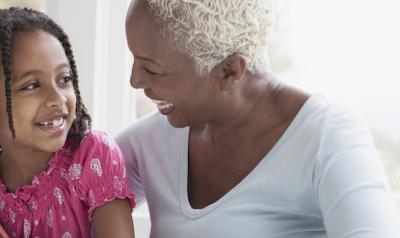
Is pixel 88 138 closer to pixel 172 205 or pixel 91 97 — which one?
pixel 172 205

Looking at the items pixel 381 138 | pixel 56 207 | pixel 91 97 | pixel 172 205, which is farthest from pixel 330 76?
pixel 56 207

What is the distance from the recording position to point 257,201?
1.46 metres

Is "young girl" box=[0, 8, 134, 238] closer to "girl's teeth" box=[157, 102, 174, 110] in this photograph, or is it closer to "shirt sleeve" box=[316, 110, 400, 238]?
"girl's teeth" box=[157, 102, 174, 110]

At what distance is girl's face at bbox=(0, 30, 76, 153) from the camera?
1500 millimetres

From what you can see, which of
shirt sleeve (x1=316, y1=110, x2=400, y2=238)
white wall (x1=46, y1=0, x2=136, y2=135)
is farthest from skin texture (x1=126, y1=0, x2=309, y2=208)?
white wall (x1=46, y1=0, x2=136, y2=135)

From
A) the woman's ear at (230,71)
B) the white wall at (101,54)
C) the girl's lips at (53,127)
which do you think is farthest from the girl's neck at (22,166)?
the white wall at (101,54)

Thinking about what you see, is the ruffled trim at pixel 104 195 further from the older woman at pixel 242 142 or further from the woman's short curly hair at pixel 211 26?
the woman's short curly hair at pixel 211 26

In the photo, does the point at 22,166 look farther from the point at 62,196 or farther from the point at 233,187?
the point at 233,187

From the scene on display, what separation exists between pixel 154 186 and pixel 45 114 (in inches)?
12.1

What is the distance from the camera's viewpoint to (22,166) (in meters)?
1.63

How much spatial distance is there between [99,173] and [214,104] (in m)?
0.33

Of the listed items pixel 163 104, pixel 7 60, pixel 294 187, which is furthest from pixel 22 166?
pixel 294 187

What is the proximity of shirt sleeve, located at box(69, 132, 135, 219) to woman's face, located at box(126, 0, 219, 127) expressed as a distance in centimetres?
21

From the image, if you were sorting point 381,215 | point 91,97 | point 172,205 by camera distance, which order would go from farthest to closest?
point 91,97
point 172,205
point 381,215
